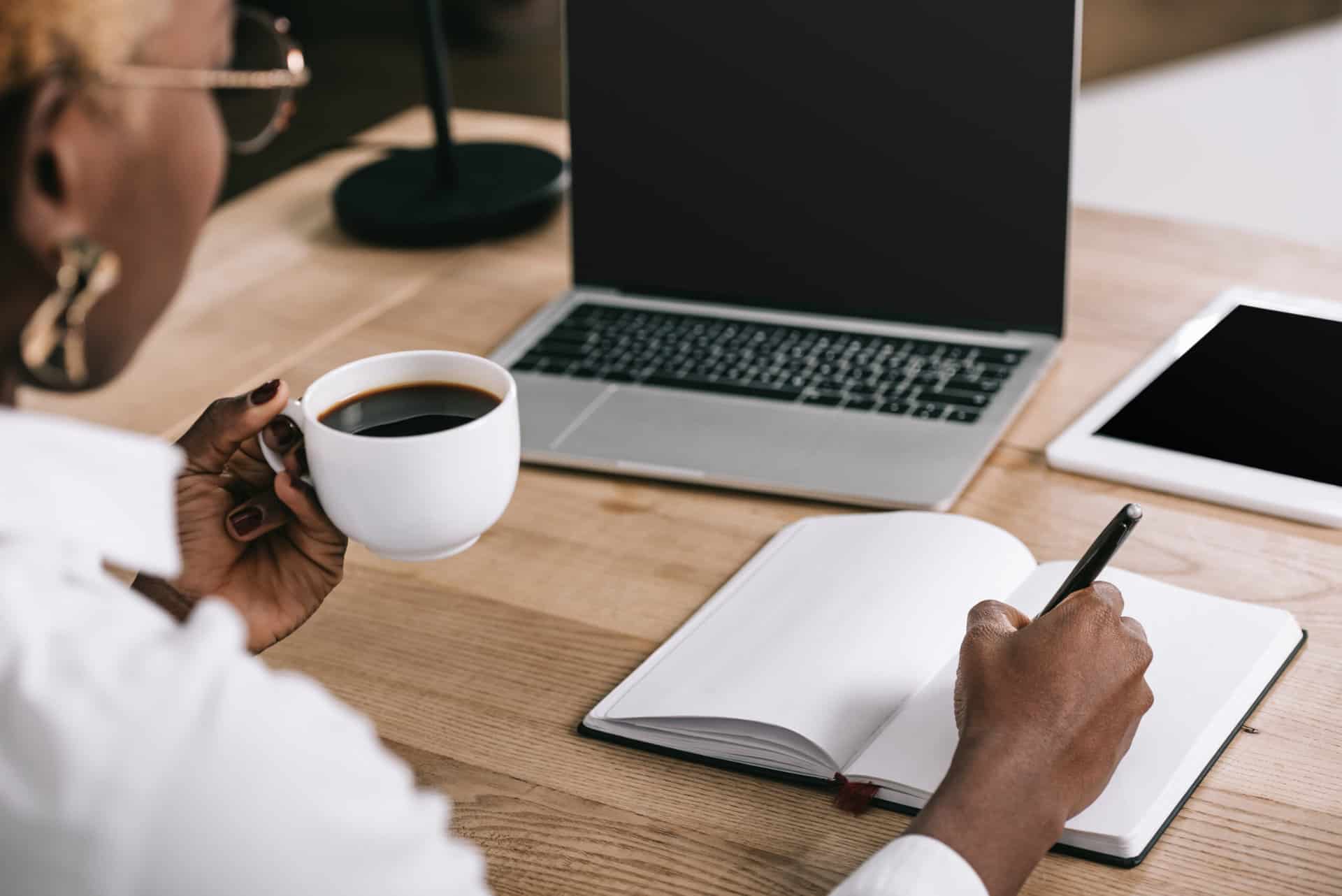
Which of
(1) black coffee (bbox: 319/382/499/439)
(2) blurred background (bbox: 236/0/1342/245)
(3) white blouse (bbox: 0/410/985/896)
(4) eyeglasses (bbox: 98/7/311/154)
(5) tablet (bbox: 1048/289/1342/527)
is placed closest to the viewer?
(3) white blouse (bbox: 0/410/985/896)

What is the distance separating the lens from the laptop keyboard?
44.8 inches

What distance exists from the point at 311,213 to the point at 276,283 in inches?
7.1

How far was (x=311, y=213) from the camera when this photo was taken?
5.33 ft

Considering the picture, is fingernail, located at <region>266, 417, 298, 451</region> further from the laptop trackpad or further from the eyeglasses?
the laptop trackpad

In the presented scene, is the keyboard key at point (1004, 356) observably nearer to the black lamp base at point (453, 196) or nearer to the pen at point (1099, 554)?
the pen at point (1099, 554)

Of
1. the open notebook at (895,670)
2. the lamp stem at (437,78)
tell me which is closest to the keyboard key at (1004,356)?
the open notebook at (895,670)

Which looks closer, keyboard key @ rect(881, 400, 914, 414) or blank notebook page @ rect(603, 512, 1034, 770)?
blank notebook page @ rect(603, 512, 1034, 770)

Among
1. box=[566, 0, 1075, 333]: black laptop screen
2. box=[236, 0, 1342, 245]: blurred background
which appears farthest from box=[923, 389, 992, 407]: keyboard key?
box=[236, 0, 1342, 245]: blurred background

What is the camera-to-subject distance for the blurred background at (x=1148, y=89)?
3613 mm

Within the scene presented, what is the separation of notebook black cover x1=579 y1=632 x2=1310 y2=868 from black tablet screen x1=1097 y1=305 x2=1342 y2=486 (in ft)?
0.64

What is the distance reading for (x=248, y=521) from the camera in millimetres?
895

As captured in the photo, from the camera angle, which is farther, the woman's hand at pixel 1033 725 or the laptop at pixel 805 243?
the laptop at pixel 805 243

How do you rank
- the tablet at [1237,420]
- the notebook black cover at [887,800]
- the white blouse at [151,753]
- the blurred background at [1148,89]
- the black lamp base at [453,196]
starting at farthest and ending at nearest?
the blurred background at [1148,89] < the black lamp base at [453,196] < the tablet at [1237,420] < the notebook black cover at [887,800] < the white blouse at [151,753]

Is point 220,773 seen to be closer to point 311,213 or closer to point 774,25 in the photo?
point 774,25
